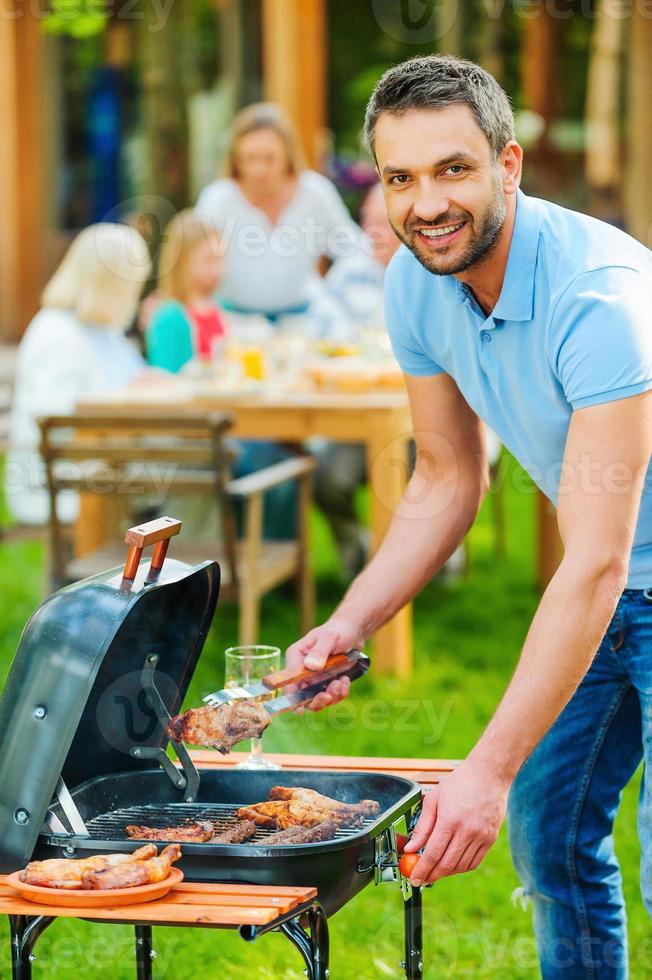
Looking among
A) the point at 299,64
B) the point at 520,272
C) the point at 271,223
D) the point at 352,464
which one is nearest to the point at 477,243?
the point at 520,272

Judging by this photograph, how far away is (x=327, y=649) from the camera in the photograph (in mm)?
2494

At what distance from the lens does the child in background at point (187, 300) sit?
23.0 feet

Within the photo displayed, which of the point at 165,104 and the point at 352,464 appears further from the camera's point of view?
the point at 165,104

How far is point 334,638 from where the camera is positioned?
8.25 feet

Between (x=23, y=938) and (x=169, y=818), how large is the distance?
326 mm

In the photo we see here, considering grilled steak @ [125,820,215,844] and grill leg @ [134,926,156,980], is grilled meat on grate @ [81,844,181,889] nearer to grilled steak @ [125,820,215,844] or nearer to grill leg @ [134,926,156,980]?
grilled steak @ [125,820,215,844]

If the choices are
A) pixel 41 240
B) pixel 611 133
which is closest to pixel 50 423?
pixel 41 240

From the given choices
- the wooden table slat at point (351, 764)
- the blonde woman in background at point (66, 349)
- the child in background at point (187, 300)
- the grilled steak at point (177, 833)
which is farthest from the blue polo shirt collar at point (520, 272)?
the child in background at point (187, 300)

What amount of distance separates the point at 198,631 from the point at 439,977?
4.32ft

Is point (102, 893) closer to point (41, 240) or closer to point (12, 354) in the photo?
point (12, 354)

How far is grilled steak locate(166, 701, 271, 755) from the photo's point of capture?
2.33 meters

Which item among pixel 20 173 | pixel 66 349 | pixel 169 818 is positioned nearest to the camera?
pixel 169 818

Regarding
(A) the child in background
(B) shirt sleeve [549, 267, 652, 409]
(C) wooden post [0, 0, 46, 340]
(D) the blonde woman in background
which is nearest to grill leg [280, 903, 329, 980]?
(B) shirt sleeve [549, 267, 652, 409]

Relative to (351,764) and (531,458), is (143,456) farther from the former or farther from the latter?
(531,458)
